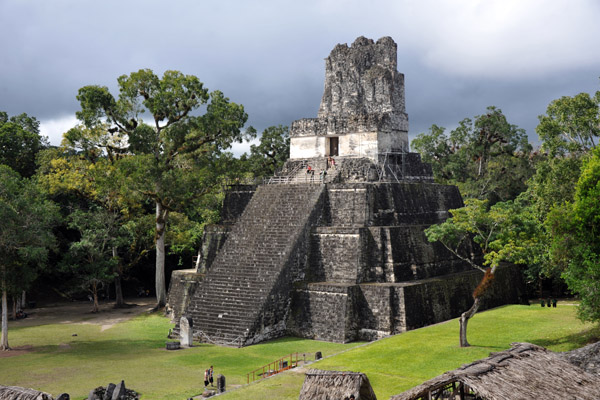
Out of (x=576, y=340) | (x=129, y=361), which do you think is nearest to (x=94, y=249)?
(x=129, y=361)

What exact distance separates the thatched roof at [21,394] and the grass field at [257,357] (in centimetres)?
336

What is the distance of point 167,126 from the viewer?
2203cm

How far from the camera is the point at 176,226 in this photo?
24312 mm

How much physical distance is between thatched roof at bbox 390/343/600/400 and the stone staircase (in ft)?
28.3

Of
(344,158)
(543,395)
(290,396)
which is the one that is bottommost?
(290,396)

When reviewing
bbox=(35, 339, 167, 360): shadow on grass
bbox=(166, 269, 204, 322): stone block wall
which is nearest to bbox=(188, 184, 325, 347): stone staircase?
bbox=(35, 339, 167, 360): shadow on grass

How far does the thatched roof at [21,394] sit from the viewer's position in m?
7.84

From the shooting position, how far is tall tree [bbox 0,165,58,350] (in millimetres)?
15133

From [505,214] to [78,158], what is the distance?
61.7ft

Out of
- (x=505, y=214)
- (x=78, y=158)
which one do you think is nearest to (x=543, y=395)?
(x=505, y=214)

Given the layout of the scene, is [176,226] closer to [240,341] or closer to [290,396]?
[240,341]

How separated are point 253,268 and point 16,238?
20.9 ft

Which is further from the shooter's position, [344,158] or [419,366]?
[344,158]

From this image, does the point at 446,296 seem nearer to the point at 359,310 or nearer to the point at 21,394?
the point at 359,310
